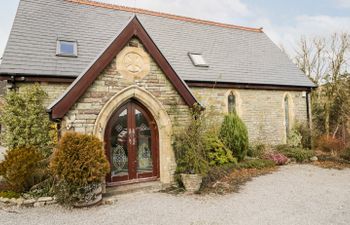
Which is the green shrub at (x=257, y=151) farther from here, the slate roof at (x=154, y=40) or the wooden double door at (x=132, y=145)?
the wooden double door at (x=132, y=145)

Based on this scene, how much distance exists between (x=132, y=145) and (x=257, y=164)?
5755 millimetres

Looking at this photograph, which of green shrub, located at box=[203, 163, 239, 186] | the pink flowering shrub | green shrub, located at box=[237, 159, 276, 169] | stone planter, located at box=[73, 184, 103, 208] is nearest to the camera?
stone planter, located at box=[73, 184, 103, 208]

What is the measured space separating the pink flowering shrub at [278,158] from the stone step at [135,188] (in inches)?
253

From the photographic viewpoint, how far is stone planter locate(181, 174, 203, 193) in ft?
23.0

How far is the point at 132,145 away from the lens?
745 cm

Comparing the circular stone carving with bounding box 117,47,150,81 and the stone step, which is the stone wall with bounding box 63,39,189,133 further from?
the stone step

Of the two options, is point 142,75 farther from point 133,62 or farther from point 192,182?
point 192,182

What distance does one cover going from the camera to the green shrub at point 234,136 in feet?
33.5

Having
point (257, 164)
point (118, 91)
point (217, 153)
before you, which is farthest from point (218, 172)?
point (118, 91)

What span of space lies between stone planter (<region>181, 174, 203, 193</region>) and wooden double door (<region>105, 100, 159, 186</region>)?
1.15 metres

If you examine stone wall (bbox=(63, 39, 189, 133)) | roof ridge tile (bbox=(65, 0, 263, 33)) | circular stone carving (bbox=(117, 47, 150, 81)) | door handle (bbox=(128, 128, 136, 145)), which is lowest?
door handle (bbox=(128, 128, 136, 145))

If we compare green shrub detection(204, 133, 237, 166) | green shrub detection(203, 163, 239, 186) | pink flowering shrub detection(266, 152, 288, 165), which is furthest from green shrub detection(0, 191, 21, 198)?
pink flowering shrub detection(266, 152, 288, 165)

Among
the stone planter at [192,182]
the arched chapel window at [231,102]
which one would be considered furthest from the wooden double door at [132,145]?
the arched chapel window at [231,102]

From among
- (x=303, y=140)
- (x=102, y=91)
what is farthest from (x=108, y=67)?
(x=303, y=140)
